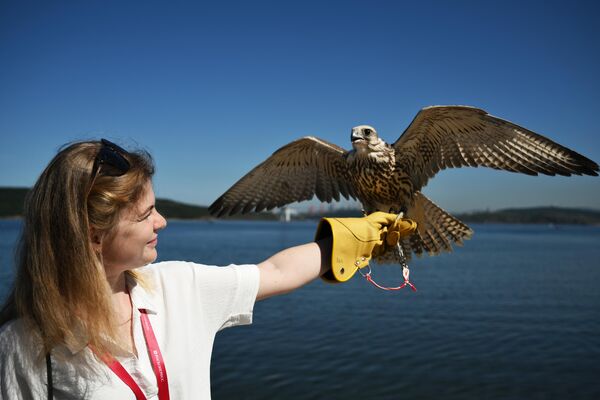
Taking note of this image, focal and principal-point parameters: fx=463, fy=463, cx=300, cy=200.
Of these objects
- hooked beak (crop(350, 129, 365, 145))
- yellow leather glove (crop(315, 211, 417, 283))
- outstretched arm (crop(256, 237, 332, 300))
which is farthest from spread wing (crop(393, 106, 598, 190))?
outstretched arm (crop(256, 237, 332, 300))

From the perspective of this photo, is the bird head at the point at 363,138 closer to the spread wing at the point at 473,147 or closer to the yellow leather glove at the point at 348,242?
the spread wing at the point at 473,147

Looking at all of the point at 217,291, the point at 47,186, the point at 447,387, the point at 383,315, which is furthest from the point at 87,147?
the point at 383,315

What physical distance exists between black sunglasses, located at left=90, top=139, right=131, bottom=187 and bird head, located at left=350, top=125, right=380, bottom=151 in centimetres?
257

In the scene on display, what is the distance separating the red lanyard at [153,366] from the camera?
5.14ft

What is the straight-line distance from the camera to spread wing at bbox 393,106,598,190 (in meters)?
3.43

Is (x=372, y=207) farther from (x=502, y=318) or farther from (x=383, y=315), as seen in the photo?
(x=502, y=318)

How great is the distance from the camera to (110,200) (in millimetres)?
1621

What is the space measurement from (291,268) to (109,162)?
94 centimetres

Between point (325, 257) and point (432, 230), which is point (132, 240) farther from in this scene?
point (432, 230)

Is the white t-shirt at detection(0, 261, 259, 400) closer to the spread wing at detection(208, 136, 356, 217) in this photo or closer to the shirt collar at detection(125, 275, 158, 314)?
the shirt collar at detection(125, 275, 158, 314)

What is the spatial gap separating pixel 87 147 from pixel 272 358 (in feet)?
30.8

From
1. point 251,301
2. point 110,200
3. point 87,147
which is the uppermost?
point 87,147

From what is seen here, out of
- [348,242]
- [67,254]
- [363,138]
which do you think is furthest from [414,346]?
[67,254]

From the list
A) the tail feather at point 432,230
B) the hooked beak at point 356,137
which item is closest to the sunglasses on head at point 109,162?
the hooked beak at point 356,137
